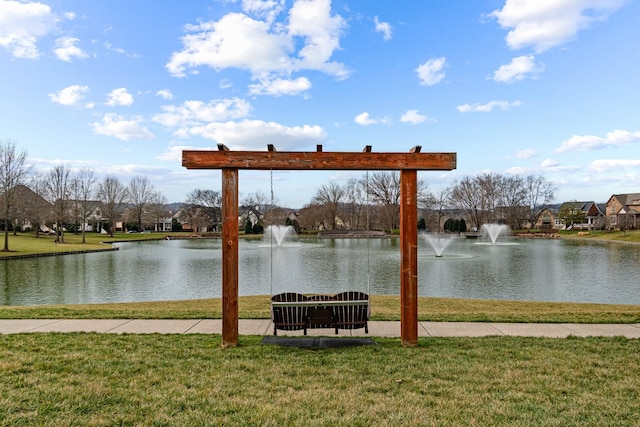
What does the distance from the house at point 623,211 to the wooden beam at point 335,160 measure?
81.3 metres

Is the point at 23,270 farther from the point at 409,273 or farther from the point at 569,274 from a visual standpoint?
the point at 569,274

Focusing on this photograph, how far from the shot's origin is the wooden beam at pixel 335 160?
6898 mm

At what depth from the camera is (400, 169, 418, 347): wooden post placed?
6.83 meters

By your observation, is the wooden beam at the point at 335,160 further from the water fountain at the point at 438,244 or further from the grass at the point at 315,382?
the water fountain at the point at 438,244

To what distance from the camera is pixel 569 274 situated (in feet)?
69.6

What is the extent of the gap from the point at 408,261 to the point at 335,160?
2.03 m

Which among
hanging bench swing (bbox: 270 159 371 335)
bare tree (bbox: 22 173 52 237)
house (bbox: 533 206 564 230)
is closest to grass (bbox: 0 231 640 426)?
hanging bench swing (bbox: 270 159 371 335)

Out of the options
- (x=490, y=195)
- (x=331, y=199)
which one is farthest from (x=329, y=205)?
(x=490, y=195)

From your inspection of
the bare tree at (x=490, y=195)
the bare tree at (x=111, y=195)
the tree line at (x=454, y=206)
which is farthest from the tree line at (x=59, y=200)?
the bare tree at (x=490, y=195)

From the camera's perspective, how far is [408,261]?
6.91 meters

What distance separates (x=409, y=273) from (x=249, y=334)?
3.09m

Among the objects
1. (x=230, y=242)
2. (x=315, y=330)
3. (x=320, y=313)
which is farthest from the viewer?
(x=315, y=330)

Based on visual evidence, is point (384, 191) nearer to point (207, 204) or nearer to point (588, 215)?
point (207, 204)

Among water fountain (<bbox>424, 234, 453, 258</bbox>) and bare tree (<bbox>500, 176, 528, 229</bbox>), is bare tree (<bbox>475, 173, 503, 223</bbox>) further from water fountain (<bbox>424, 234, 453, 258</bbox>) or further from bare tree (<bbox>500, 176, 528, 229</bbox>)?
water fountain (<bbox>424, 234, 453, 258</bbox>)
